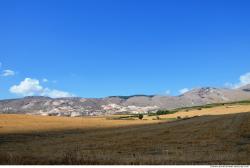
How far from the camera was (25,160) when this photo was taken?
13.7m

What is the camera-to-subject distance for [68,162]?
13.3 metres

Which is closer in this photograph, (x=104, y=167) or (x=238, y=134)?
(x=104, y=167)

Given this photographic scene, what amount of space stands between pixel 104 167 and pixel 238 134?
27.8 metres

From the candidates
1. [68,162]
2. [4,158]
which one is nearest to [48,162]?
[68,162]

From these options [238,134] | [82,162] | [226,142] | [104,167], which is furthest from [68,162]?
[238,134]

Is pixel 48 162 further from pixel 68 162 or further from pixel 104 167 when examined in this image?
pixel 104 167

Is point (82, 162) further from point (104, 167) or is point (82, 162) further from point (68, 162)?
point (104, 167)

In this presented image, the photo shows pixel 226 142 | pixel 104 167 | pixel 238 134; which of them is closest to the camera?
pixel 104 167

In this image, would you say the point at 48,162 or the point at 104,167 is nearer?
the point at 104,167

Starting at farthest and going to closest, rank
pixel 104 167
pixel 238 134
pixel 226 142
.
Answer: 1. pixel 238 134
2. pixel 226 142
3. pixel 104 167

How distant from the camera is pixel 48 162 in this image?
13.5 metres

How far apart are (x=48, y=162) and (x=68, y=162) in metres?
0.71

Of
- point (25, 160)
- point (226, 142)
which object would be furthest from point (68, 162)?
point (226, 142)

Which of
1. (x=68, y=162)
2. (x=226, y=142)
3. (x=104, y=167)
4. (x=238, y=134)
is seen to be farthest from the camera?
(x=238, y=134)
